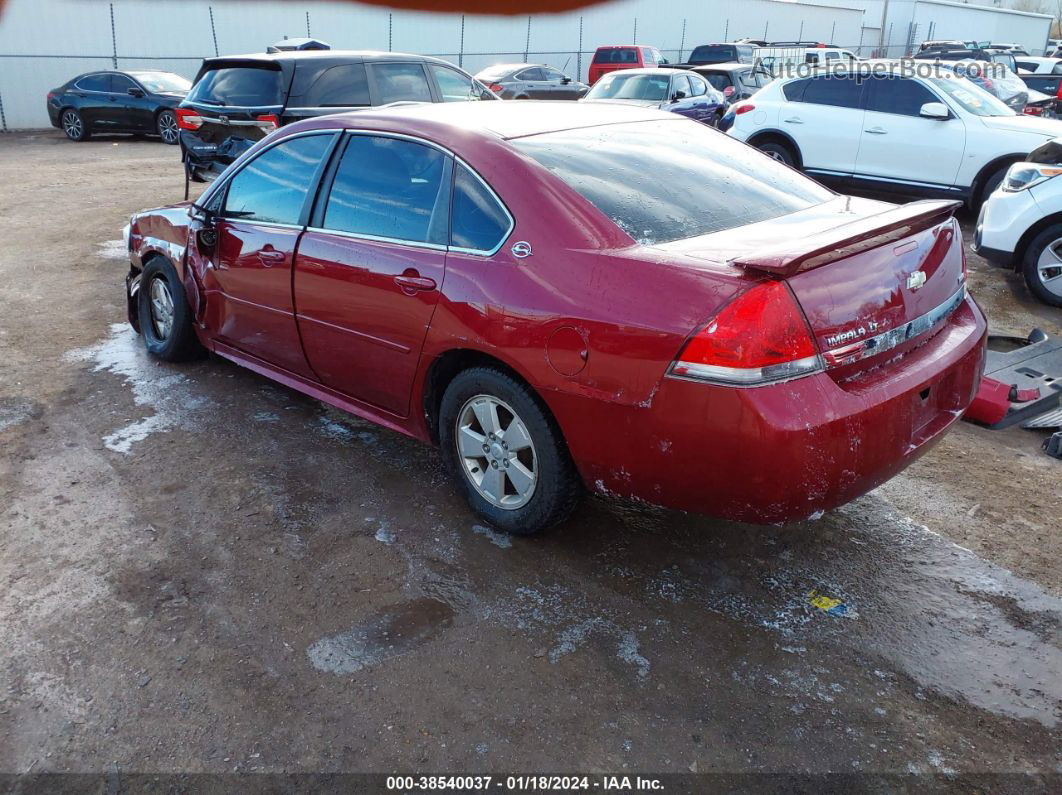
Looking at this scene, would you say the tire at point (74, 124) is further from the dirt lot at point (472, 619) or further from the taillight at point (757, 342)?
the taillight at point (757, 342)

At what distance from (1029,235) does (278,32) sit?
23978mm

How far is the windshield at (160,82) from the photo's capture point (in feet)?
59.7

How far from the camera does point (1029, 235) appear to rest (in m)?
7.09

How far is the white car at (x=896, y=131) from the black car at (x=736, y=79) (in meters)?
7.35

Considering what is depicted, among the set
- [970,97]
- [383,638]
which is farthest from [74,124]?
[383,638]

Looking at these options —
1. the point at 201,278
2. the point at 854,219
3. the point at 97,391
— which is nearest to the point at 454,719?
the point at 854,219

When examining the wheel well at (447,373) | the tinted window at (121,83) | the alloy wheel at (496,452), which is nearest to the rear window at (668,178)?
the wheel well at (447,373)

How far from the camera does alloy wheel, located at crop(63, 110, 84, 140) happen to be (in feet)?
60.4

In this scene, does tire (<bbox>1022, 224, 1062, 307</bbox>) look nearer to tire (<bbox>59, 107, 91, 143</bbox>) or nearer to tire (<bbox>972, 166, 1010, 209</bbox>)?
tire (<bbox>972, 166, 1010, 209</bbox>)

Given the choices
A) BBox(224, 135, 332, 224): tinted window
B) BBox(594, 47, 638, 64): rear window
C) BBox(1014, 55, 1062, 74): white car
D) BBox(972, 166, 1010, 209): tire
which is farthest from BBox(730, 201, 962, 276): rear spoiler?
BBox(1014, 55, 1062, 74): white car

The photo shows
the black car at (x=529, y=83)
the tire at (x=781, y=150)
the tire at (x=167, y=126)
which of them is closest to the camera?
the tire at (x=781, y=150)

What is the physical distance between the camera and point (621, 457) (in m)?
3.04

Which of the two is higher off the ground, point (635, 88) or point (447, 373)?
point (635, 88)

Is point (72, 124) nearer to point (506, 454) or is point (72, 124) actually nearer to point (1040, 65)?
point (506, 454)
